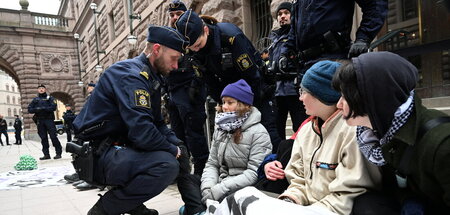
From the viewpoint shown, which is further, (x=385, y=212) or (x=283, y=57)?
(x=283, y=57)

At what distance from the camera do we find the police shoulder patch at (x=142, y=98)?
5.98ft

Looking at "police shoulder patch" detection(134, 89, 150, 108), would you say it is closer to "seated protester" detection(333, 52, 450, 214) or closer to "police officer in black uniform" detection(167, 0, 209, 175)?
"police officer in black uniform" detection(167, 0, 209, 175)

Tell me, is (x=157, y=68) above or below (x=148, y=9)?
below

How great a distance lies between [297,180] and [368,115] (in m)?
0.60

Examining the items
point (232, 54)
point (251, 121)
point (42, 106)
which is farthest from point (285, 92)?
point (42, 106)

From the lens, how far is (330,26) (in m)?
1.91

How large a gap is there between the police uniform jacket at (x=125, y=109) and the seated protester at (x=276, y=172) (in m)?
0.71

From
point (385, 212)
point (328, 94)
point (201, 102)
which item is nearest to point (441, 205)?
point (385, 212)

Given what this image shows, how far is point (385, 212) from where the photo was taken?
1075 mm

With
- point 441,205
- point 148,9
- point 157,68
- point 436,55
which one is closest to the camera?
point 441,205

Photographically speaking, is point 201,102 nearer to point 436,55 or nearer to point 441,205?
point 441,205

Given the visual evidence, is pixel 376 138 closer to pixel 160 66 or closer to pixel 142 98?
pixel 142 98

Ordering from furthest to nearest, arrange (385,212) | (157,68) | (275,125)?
(275,125), (157,68), (385,212)

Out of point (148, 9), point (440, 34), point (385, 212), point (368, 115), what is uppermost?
point (148, 9)
